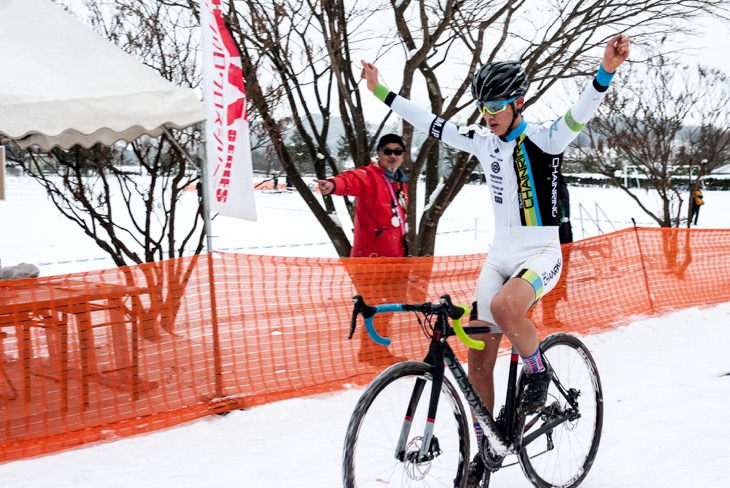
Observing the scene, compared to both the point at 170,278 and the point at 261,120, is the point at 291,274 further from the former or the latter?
the point at 261,120

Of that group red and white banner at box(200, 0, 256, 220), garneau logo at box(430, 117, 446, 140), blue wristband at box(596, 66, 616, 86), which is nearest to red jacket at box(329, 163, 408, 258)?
red and white banner at box(200, 0, 256, 220)

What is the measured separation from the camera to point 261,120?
29.0 feet

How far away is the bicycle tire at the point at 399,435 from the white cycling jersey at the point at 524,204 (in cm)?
58

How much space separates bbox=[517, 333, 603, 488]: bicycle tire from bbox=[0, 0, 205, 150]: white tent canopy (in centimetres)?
351

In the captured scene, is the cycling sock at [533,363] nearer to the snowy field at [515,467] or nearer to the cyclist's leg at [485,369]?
the cyclist's leg at [485,369]

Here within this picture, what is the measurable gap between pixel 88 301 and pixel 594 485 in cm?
345

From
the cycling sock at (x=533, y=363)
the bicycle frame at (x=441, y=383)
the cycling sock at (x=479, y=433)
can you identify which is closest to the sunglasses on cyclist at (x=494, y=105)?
the bicycle frame at (x=441, y=383)

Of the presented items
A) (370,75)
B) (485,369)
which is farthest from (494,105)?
(485,369)

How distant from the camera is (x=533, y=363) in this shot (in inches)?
143

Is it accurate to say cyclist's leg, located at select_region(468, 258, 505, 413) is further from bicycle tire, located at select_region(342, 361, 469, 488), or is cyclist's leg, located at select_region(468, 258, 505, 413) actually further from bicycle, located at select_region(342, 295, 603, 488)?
bicycle tire, located at select_region(342, 361, 469, 488)

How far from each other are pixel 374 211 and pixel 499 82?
2946mm

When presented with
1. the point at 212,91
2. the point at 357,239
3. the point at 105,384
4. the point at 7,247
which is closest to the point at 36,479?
the point at 105,384

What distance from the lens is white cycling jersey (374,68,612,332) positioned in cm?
363

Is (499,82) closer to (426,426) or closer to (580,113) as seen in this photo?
(580,113)
